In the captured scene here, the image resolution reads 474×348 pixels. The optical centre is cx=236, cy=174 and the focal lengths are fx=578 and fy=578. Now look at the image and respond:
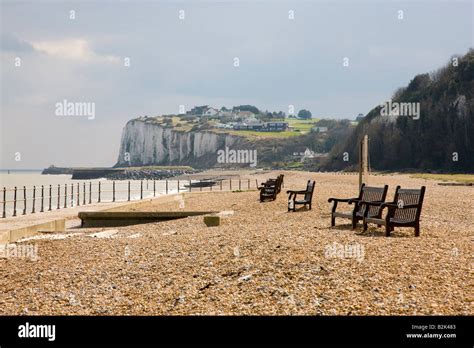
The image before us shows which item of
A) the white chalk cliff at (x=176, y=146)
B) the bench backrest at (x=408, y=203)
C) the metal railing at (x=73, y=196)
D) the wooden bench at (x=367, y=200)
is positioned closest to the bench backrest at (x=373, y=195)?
the wooden bench at (x=367, y=200)

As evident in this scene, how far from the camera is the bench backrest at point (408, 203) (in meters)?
9.36

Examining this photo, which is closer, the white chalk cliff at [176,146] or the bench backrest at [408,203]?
the bench backrest at [408,203]

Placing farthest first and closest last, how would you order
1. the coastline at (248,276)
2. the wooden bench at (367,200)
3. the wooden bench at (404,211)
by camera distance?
the wooden bench at (367,200)
the wooden bench at (404,211)
the coastline at (248,276)

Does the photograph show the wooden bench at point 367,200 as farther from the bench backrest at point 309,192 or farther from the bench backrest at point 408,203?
the bench backrest at point 309,192

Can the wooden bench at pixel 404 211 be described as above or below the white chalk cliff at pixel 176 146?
below

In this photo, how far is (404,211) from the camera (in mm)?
9570

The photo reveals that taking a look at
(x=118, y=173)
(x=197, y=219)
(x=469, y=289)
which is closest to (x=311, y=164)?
(x=118, y=173)

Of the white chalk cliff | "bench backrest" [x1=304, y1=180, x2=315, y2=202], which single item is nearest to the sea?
"bench backrest" [x1=304, y1=180, x2=315, y2=202]

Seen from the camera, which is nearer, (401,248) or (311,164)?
(401,248)

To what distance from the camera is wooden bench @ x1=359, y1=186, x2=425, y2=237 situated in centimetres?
Answer: 935

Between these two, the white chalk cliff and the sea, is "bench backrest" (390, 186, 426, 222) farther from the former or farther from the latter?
the white chalk cliff
